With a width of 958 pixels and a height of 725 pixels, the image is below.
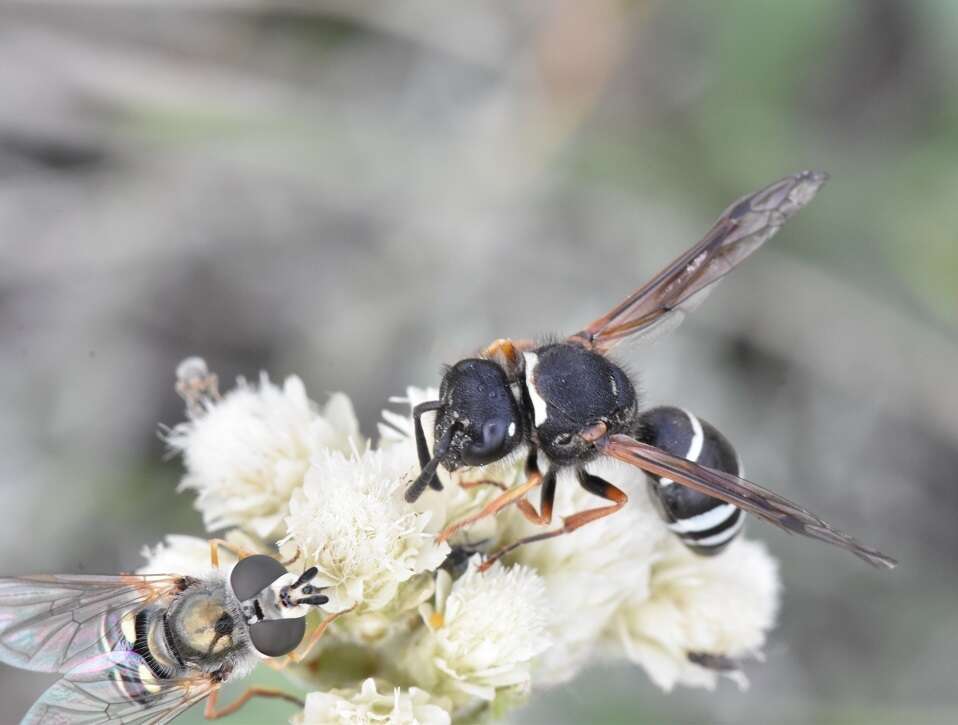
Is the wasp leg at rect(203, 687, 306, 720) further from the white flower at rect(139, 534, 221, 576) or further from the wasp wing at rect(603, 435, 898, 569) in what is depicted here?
the wasp wing at rect(603, 435, 898, 569)

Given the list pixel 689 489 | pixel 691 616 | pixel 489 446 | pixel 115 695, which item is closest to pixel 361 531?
pixel 489 446

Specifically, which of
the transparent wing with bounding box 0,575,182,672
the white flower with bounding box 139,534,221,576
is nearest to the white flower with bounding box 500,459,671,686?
the white flower with bounding box 139,534,221,576

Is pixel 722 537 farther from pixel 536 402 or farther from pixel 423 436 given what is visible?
pixel 423 436

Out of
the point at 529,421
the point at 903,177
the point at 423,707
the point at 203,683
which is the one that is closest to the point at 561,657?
the point at 423,707

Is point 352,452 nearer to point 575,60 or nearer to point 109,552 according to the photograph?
point 109,552

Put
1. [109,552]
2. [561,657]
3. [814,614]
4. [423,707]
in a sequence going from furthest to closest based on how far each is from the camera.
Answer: [814,614] < [109,552] < [561,657] < [423,707]
